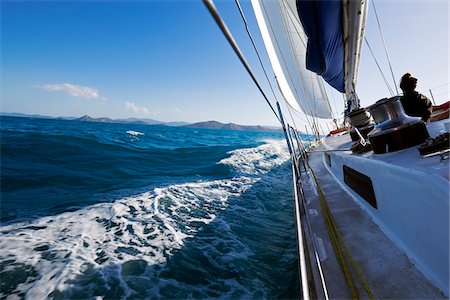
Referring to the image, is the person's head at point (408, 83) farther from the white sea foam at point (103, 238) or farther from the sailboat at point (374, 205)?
the white sea foam at point (103, 238)

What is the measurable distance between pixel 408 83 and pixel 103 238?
4.99m

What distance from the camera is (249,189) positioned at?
7.50 meters

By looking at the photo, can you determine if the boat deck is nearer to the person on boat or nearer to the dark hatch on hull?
the dark hatch on hull

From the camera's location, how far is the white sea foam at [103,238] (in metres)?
3.12

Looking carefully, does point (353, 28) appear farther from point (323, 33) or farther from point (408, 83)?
point (408, 83)

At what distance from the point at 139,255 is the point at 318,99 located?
9.42 meters

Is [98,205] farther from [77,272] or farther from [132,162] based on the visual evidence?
[132,162]

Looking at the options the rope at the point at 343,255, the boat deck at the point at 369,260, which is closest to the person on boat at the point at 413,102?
the boat deck at the point at 369,260

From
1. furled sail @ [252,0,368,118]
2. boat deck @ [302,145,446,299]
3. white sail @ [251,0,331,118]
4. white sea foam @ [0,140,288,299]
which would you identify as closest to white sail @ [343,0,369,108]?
furled sail @ [252,0,368,118]

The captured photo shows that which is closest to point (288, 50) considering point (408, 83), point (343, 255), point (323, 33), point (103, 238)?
point (323, 33)

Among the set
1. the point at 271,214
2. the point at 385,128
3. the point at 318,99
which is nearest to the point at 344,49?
the point at 385,128

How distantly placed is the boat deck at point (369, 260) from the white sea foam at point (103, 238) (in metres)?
1.29

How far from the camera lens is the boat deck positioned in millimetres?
1350

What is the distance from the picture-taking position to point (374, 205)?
7.22ft
